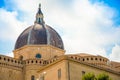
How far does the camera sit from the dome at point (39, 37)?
184 feet

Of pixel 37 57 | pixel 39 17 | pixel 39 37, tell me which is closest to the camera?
pixel 37 57

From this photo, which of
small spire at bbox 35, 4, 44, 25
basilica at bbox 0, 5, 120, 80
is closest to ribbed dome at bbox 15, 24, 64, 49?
basilica at bbox 0, 5, 120, 80

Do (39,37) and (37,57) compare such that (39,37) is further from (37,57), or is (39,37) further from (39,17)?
(39,17)

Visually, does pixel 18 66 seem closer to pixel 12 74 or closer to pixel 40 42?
pixel 12 74

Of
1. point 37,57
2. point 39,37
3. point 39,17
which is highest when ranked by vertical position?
point 39,17

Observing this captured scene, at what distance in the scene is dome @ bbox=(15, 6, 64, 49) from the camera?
5603cm

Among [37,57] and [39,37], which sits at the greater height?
[39,37]

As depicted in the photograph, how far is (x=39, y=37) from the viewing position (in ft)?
185

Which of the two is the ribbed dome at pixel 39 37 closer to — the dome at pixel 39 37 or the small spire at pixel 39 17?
the dome at pixel 39 37

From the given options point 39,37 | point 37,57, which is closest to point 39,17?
point 39,37

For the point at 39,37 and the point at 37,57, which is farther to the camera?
the point at 39,37

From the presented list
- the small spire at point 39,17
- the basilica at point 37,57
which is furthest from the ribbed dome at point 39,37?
the small spire at point 39,17

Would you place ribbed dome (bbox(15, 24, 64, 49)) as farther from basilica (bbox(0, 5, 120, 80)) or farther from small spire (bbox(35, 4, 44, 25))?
small spire (bbox(35, 4, 44, 25))

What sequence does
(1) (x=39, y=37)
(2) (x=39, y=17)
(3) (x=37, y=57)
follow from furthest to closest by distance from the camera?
1. (2) (x=39, y=17)
2. (1) (x=39, y=37)
3. (3) (x=37, y=57)
